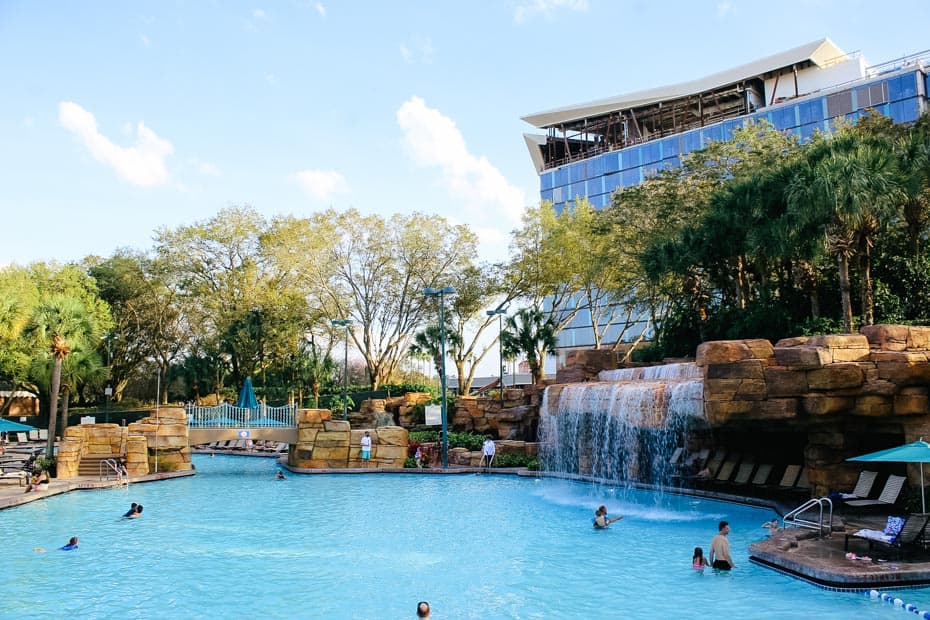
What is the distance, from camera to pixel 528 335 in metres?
38.3

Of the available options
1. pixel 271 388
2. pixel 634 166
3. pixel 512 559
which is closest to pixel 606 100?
pixel 634 166

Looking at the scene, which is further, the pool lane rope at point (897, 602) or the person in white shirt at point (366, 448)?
the person in white shirt at point (366, 448)

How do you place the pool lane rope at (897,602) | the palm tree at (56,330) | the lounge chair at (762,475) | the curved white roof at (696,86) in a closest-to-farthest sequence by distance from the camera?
the pool lane rope at (897,602) → the lounge chair at (762,475) → the palm tree at (56,330) → the curved white roof at (696,86)

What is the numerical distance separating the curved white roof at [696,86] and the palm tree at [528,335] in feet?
122

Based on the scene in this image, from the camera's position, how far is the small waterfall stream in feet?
66.0

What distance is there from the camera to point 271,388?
4650cm

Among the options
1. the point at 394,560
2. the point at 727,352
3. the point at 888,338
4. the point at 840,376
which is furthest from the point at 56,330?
the point at 888,338

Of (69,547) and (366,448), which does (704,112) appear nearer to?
(366,448)

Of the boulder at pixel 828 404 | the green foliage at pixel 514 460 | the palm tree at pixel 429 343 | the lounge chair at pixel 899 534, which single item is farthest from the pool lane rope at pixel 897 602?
the palm tree at pixel 429 343

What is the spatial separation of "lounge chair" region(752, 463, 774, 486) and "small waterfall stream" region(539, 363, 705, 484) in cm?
236

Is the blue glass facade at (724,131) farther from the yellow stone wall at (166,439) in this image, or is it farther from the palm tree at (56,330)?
the palm tree at (56,330)

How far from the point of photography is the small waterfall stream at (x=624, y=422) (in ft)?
66.0

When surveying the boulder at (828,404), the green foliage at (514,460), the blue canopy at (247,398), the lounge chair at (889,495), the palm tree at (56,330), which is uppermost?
the palm tree at (56,330)

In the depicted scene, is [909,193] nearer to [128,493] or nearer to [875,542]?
[875,542]
